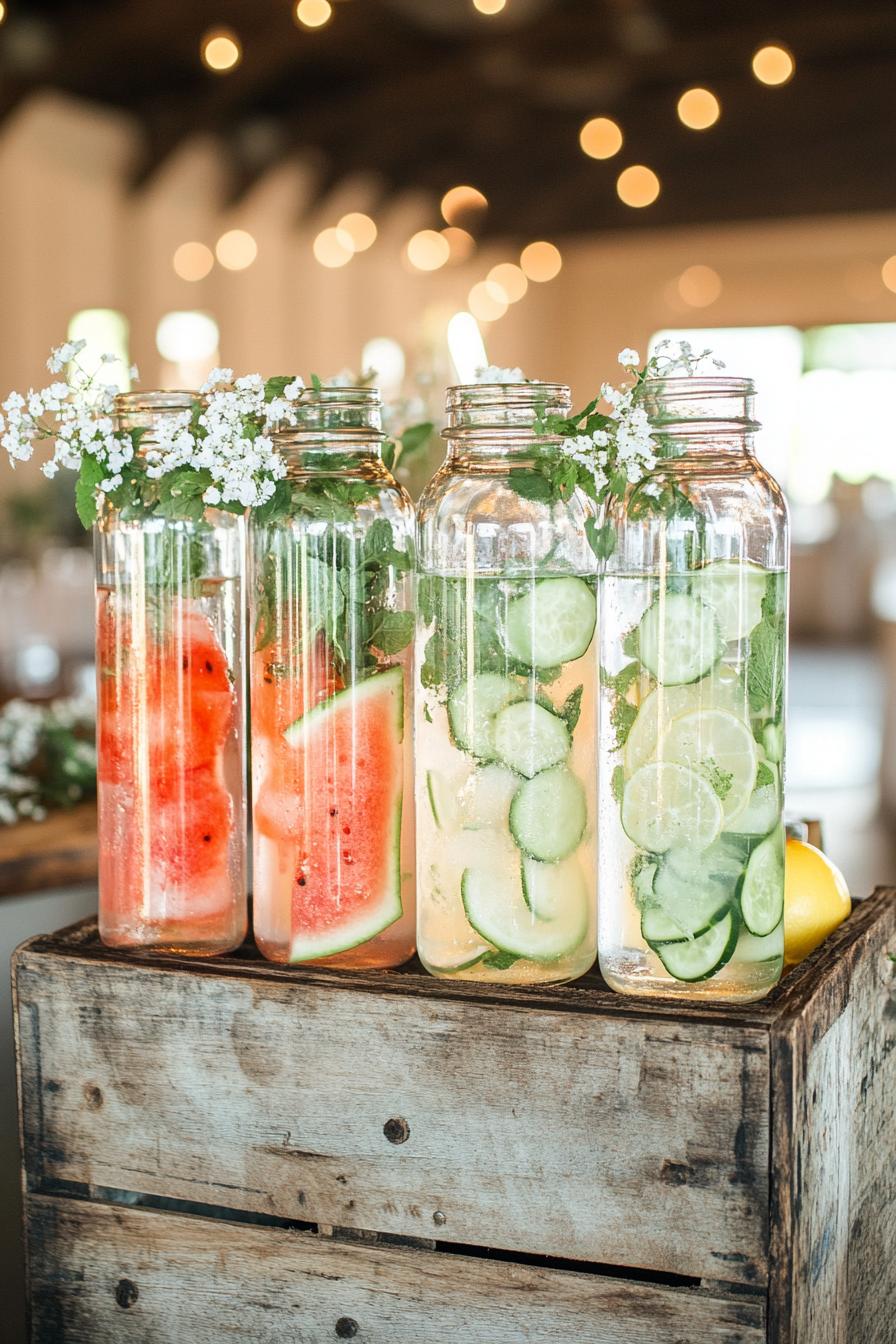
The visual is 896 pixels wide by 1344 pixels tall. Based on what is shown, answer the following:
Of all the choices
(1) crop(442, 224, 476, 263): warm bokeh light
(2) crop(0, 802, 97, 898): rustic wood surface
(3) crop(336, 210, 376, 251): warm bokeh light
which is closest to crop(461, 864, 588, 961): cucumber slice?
(2) crop(0, 802, 97, 898): rustic wood surface

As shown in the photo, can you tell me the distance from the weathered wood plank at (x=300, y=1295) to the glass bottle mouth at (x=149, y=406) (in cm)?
61

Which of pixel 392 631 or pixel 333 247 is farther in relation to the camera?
pixel 333 247

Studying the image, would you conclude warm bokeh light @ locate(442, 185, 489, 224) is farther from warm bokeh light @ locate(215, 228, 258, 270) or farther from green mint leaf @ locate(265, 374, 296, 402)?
green mint leaf @ locate(265, 374, 296, 402)

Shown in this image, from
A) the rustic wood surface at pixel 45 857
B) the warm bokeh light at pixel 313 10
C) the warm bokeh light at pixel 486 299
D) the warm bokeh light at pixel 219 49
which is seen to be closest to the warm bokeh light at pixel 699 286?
the warm bokeh light at pixel 486 299

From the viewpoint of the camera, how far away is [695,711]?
1.01 meters

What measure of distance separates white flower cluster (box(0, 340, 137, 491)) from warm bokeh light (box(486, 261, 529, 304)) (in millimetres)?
12113

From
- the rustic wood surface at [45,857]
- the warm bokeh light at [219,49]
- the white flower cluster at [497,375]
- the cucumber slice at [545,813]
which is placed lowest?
the rustic wood surface at [45,857]

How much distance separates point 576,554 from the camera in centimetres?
107

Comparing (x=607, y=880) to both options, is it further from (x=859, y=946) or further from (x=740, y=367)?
(x=740, y=367)

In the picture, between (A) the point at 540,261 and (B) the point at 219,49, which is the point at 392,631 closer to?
(B) the point at 219,49

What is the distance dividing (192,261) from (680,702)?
30.1 ft

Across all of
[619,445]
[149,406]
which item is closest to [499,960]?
[619,445]

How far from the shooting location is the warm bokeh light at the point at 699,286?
12812 mm

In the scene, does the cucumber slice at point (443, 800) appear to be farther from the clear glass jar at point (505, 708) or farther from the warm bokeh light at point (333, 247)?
the warm bokeh light at point (333, 247)
